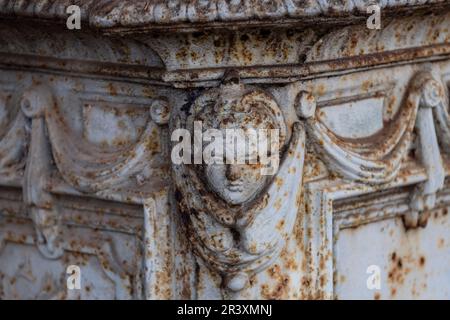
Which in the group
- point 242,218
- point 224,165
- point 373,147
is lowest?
point 242,218

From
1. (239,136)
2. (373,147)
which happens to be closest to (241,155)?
(239,136)

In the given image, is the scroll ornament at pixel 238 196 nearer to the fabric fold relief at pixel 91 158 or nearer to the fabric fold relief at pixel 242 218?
the fabric fold relief at pixel 242 218

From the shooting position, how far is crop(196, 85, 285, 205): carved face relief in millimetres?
3084

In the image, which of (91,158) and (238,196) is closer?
(238,196)

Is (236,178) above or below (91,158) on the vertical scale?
below

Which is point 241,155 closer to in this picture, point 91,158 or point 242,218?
point 242,218

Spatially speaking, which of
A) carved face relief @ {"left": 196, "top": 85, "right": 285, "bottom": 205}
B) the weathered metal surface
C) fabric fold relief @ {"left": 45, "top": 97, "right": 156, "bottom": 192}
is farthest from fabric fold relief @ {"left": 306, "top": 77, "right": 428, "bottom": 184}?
fabric fold relief @ {"left": 45, "top": 97, "right": 156, "bottom": 192}

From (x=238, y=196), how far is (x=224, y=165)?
80 mm

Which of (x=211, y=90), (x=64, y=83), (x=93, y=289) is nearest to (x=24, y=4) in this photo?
(x=64, y=83)

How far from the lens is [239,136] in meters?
3.08

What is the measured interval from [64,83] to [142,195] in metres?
0.39

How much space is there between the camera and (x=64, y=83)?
3406 millimetres

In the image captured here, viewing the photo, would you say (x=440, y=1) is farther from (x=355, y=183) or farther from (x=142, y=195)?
(x=142, y=195)

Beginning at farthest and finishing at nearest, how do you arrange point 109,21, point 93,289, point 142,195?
1. point 93,289
2. point 142,195
3. point 109,21
